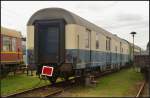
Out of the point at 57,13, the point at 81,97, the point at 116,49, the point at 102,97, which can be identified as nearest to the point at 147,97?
the point at 102,97

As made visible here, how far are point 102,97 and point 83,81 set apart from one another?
4.82 meters

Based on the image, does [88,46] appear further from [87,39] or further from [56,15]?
[56,15]

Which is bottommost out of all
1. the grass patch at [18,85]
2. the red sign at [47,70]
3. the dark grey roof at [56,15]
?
the grass patch at [18,85]

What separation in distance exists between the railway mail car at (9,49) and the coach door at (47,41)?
6125 mm

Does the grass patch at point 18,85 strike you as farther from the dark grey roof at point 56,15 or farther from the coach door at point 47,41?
the dark grey roof at point 56,15

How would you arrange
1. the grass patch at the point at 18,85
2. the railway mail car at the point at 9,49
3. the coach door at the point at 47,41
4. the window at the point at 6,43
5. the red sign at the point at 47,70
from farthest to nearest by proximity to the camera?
the window at the point at 6,43 → the railway mail car at the point at 9,49 → the coach door at the point at 47,41 → the grass patch at the point at 18,85 → the red sign at the point at 47,70

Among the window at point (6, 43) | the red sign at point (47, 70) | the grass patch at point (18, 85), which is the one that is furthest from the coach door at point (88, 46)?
the window at point (6, 43)

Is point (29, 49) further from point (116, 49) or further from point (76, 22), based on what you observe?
point (116, 49)

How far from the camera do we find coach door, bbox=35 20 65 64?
49.2 ft

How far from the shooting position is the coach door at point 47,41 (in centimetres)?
1500

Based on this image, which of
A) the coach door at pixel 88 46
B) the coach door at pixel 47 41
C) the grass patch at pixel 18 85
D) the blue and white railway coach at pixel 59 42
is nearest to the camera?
the grass patch at pixel 18 85

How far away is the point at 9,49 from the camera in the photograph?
72.7 ft

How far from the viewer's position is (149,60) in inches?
728

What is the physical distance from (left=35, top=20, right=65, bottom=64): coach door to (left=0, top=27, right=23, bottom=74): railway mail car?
613 cm
